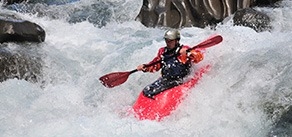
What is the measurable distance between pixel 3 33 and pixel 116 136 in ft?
10.3

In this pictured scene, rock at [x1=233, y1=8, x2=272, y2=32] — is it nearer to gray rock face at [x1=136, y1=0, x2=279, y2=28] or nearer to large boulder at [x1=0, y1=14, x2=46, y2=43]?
gray rock face at [x1=136, y1=0, x2=279, y2=28]

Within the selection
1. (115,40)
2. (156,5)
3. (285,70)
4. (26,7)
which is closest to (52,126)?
(285,70)

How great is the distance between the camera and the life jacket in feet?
16.8

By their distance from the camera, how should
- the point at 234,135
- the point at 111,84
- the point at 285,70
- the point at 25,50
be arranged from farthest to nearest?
the point at 25,50, the point at 111,84, the point at 285,70, the point at 234,135

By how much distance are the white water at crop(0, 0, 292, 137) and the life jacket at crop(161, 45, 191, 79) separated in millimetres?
216

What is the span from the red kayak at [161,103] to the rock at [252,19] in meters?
2.63

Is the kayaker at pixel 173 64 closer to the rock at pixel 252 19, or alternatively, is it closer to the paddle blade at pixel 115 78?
the paddle blade at pixel 115 78

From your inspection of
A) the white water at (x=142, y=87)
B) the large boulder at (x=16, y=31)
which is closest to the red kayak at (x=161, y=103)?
the white water at (x=142, y=87)

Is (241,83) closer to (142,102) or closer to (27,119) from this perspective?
(142,102)

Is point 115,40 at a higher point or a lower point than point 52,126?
lower

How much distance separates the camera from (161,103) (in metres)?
4.84

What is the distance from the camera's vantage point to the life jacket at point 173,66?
511cm

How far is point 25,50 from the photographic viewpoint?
6.64m

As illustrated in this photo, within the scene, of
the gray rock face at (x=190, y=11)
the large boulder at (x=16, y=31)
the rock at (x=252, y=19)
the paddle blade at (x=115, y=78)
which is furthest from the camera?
the gray rock face at (x=190, y=11)
